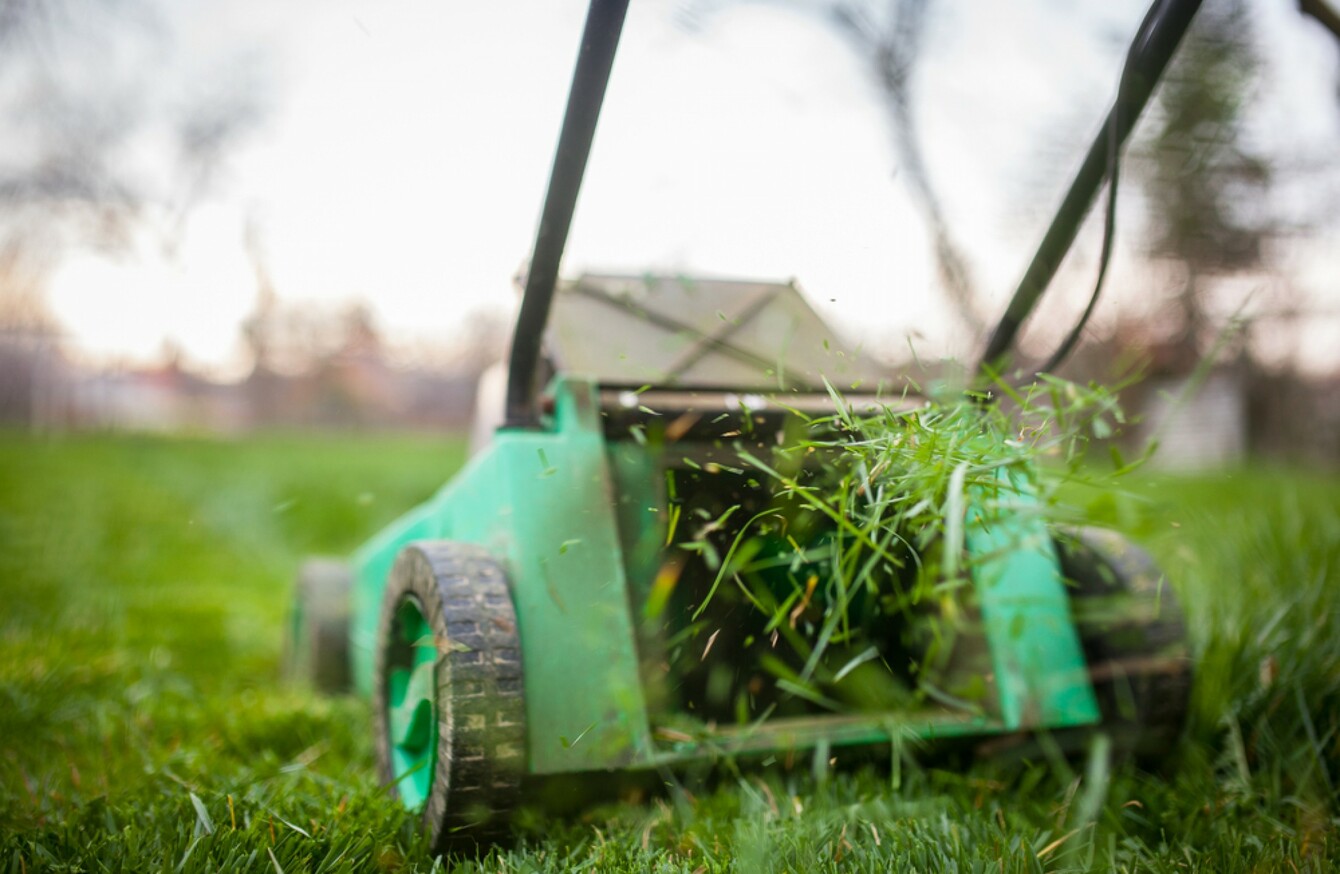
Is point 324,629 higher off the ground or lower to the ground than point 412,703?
lower

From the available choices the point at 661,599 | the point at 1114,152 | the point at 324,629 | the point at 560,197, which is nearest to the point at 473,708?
the point at 661,599

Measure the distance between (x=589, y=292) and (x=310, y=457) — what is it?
31.6ft

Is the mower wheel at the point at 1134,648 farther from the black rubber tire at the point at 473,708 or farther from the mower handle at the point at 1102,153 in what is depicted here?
the black rubber tire at the point at 473,708

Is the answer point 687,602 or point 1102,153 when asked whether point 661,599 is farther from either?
point 1102,153

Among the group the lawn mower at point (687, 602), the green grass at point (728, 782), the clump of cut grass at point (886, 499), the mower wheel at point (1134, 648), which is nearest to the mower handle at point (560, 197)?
the lawn mower at point (687, 602)

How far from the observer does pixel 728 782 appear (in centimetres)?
157

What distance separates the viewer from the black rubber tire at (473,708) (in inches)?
50.8

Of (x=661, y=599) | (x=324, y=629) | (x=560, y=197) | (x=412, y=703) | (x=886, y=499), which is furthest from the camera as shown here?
(x=324, y=629)

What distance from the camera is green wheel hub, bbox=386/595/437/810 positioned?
4.85 feet

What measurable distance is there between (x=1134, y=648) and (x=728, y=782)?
740 mm

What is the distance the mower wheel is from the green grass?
0.07 meters

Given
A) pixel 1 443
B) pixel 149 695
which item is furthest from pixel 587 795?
pixel 1 443

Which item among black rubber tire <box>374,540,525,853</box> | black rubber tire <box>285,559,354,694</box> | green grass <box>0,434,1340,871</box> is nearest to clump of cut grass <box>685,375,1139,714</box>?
green grass <box>0,434,1340,871</box>

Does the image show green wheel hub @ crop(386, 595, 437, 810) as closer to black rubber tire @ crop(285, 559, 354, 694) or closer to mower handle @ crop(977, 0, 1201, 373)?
mower handle @ crop(977, 0, 1201, 373)
